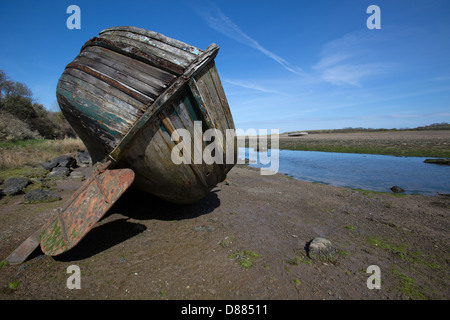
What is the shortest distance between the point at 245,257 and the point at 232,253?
238mm

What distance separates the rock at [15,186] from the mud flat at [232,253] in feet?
1.33

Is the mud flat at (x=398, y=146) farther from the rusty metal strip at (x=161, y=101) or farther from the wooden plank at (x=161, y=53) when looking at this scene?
the wooden plank at (x=161, y=53)

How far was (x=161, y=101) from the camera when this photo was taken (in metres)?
3.24

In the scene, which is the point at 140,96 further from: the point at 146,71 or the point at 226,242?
the point at 226,242

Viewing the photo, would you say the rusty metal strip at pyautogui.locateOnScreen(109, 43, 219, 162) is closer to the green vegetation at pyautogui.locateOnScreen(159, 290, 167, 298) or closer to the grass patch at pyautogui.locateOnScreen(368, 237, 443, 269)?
the green vegetation at pyautogui.locateOnScreen(159, 290, 167, 298)

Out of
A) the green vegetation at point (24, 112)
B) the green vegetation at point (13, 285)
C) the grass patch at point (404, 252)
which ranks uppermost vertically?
the green vegetation at point (24, 112)

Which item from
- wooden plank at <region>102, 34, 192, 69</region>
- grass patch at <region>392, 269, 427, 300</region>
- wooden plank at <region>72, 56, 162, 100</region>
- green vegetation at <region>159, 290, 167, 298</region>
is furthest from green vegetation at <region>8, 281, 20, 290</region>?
grass patch at <region>392, 269, 427, 300</region>

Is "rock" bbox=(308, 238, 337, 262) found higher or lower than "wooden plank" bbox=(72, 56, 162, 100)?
lower

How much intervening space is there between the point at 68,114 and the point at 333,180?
11.3 meters

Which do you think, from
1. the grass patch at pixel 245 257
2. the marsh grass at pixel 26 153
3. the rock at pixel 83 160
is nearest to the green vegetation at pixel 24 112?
the marsh grass at pixel 26 153

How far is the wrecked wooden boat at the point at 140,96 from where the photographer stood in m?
3.33

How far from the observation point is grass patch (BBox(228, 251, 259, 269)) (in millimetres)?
3307

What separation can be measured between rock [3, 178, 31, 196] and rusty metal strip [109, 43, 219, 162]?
17.2 feet

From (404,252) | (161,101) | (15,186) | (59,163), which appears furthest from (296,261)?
(59,163)
